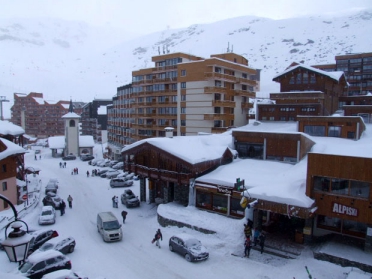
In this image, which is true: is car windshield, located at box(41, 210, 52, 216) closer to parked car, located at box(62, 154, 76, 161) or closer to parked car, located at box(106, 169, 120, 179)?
parked car, located at box(106, 169, 120, 179)

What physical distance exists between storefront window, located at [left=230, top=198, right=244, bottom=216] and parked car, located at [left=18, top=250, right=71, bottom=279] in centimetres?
1468

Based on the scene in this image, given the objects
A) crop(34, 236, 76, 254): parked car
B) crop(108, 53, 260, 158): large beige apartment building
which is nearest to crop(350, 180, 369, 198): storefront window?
crop(34, 236, 76, 254): parked car

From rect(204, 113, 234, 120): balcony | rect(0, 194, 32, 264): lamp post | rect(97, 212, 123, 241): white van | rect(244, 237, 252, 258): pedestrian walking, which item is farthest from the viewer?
rect(204, 113, 234, 120): balcony

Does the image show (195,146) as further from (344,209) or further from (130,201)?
(344,209)

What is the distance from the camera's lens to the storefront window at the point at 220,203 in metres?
29.8

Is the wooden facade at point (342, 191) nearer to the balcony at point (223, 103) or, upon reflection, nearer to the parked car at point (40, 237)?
the parked car at point (40, 237)

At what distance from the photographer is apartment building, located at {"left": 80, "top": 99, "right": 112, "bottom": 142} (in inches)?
4173

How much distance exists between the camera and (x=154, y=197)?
37844 millimetres

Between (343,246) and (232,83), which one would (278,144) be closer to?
(343,246)

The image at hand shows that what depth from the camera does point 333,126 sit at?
37.2 metres

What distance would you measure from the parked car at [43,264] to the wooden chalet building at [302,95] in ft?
127

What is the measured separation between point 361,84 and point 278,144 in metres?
53.7

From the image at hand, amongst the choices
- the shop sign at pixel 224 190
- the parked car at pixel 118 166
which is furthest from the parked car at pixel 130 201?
the parked car at pixel 118 166

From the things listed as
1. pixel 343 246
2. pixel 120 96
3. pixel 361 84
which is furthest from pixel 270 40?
pixel 343 246
